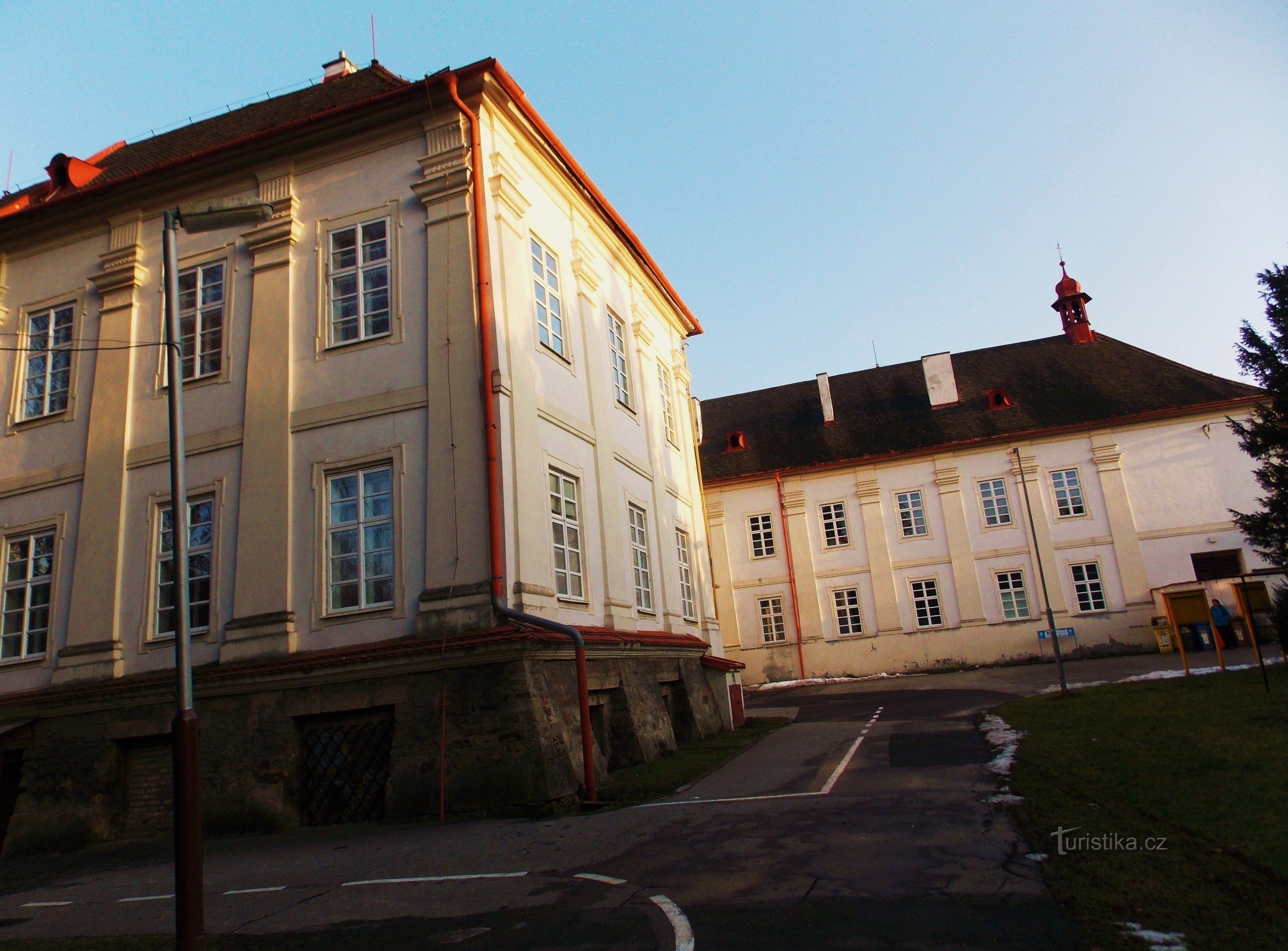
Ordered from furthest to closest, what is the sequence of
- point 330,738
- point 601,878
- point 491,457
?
1. point 491,457
2. point 330,738
3. point 601,878

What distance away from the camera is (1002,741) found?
41.6 ft

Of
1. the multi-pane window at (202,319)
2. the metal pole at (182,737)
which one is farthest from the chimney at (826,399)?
the metal pole at (182,737)

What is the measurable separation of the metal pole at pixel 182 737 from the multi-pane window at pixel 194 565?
7169 mm

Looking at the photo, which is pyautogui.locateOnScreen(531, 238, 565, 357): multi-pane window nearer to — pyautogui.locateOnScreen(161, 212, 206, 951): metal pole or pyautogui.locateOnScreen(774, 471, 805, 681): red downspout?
pyautogui.locateOnScreen(161, 212, 206, 951): metal pole

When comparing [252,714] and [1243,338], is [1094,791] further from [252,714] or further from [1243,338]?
[1243,338]

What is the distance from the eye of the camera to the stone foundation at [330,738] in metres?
10.5

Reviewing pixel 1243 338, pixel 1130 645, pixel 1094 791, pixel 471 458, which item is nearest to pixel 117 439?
pixel 471 458

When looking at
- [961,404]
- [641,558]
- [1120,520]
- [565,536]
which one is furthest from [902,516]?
[565,536]

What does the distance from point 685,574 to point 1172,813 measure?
1394 cm

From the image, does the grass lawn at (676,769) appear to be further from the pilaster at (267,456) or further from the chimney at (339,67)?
the chimney at (339,67)

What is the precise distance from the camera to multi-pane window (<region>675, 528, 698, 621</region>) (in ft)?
66.6

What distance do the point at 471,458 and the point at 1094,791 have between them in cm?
805

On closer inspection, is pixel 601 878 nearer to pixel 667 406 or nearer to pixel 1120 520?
pixel 667 406
